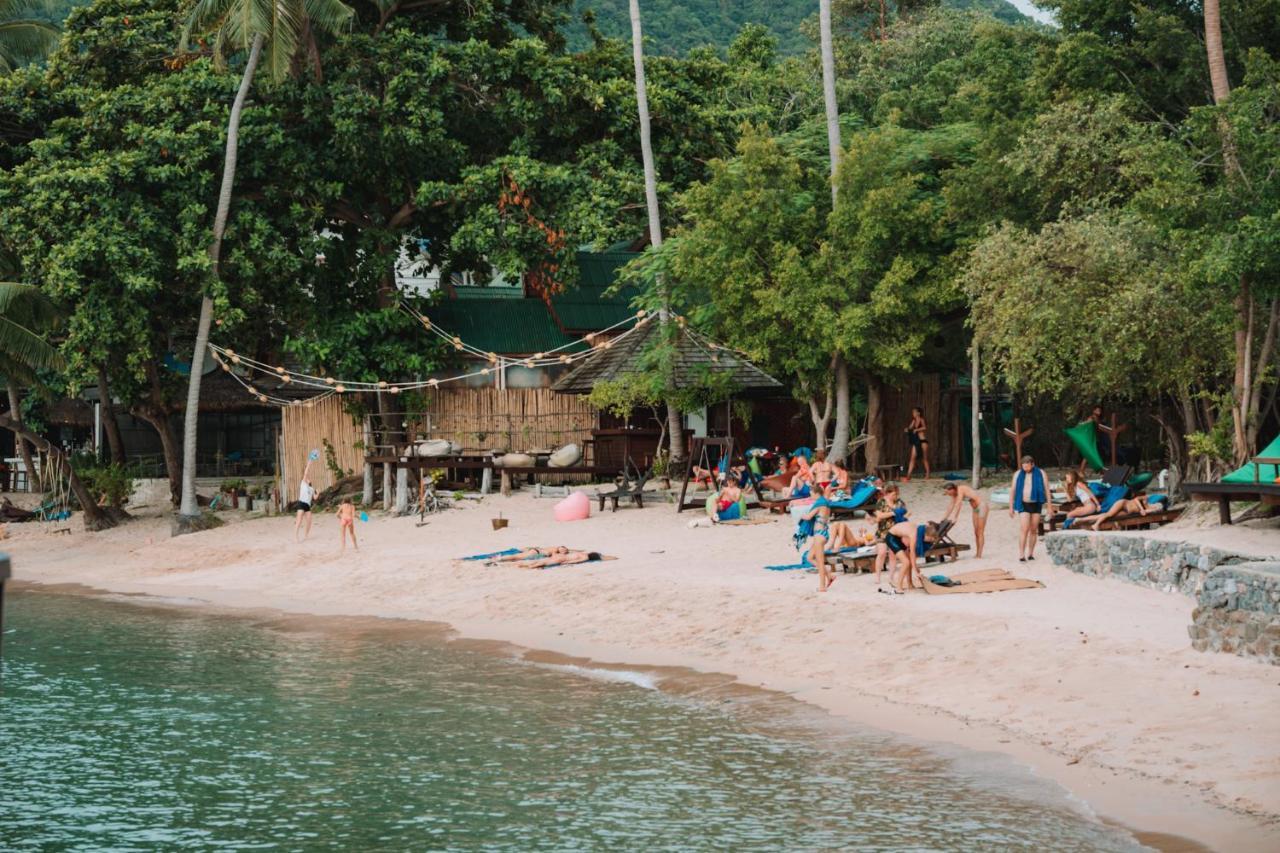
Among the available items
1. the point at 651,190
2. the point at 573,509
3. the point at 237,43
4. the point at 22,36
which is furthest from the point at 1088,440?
the point at 22,36

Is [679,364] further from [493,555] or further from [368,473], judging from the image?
[368,473]

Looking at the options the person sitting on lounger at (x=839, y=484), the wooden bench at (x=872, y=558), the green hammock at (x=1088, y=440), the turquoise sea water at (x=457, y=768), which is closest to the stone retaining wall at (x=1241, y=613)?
the turquoise sea water at (x=457, y=768)

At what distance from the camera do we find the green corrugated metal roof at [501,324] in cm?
3262

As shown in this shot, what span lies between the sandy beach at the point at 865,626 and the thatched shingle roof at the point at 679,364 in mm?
2724

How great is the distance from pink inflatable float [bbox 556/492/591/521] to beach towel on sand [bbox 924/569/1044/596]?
996 cm

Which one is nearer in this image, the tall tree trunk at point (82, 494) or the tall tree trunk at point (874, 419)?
the tall tree trunk at point (874, 419)

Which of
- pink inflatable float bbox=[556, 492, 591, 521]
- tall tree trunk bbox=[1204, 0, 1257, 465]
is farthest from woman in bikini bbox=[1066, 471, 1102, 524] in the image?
pink inflatable float bbox=[556, 492, 591, 521]

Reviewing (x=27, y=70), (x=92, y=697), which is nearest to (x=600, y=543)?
(x=92, y=697)

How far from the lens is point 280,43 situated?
27688mm

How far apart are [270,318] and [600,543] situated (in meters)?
12.3

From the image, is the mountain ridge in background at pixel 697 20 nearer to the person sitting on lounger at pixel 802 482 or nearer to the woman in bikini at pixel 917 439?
the woman in bikini at pixel 917 439

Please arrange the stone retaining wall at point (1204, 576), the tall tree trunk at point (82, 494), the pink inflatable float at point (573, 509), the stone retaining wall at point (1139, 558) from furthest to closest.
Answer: the tall tree trunk at point (82, 494), the pink inflatable float at point (573, 509), the stone retaining wall at point (1139, 558), the stone retaining wall at point (1204, 576)

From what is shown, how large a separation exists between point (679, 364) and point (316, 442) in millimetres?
8826

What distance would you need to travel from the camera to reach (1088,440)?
88.3 feet
